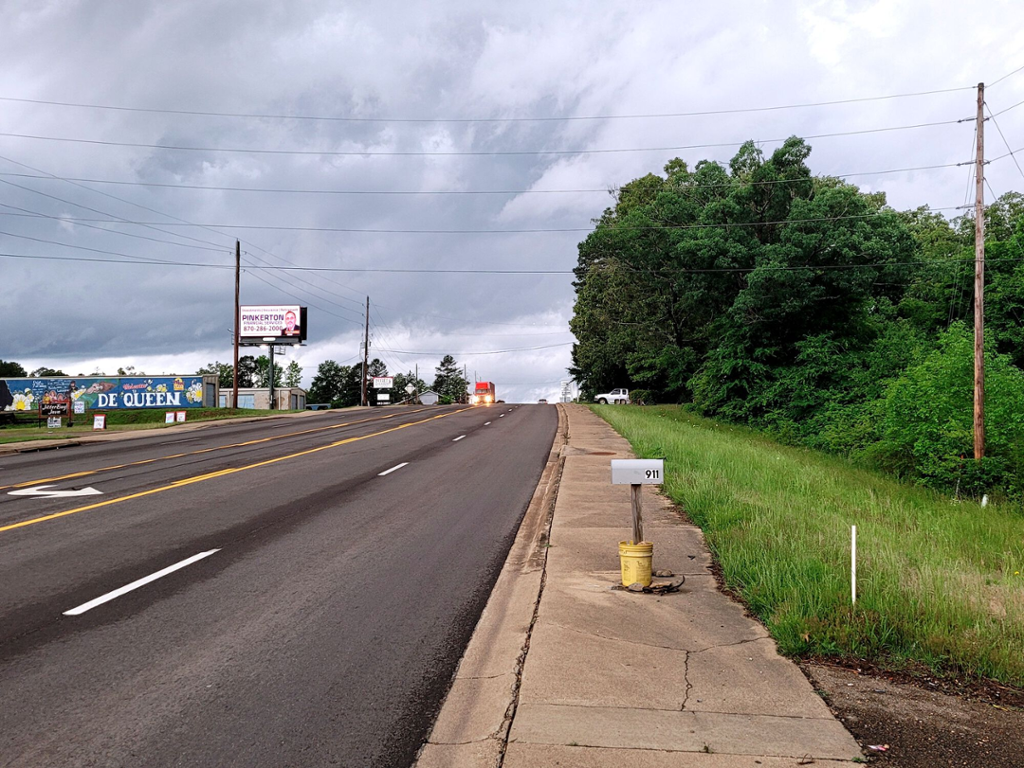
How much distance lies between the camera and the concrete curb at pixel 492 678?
156 inches

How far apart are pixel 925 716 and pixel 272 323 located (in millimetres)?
71609

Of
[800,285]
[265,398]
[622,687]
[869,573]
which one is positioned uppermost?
[800,285]

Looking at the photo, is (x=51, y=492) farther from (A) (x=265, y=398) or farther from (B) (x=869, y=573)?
(A) (x=265, y=398)

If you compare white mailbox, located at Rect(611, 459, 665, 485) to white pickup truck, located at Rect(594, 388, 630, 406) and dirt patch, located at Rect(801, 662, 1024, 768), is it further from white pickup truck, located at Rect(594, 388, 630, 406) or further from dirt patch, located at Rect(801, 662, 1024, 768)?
white pickup truck, located at Rect(594, 388, 630, 406)

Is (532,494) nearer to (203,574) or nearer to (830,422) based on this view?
(203,574)

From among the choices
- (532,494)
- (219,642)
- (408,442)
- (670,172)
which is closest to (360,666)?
(219,642)

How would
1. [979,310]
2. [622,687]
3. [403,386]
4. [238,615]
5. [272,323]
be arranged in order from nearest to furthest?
[622,687] → [238,615] → [979,310] → [272,323] → [403,386]

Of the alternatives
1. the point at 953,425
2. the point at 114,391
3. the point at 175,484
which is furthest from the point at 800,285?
the point at 114,391

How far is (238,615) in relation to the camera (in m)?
6.31

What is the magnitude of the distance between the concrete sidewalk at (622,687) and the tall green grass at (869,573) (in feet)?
1.29

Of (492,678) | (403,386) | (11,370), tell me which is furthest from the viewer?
(403,386)

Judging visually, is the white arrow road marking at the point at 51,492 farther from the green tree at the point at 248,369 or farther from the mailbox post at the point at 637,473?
the green tree at the point at 248,369

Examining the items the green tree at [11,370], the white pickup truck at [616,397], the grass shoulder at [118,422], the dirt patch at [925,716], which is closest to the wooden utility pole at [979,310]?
the dirt patch at [925,716]

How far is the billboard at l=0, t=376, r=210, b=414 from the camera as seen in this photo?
232 feet
